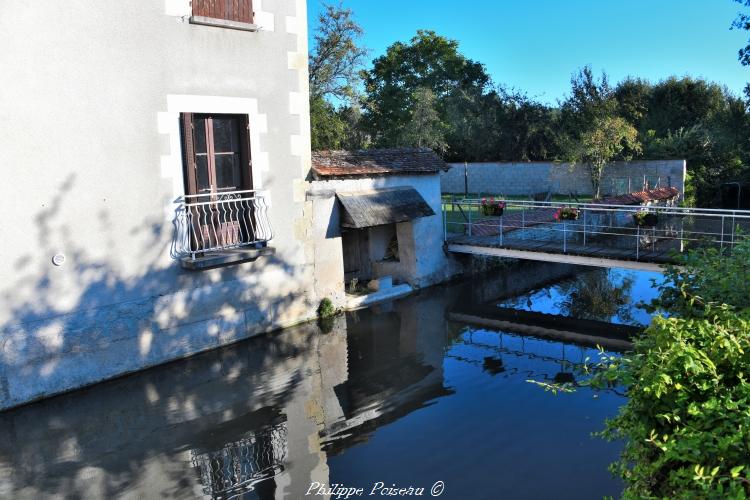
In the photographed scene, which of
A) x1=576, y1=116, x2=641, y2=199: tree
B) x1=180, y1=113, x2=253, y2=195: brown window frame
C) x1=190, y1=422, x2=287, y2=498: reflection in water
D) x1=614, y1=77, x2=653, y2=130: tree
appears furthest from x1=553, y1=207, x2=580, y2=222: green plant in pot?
x1=614, y1=77, x2=653, y2=130: tree

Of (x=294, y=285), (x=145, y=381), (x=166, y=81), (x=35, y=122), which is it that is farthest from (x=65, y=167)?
(x=294, y=285)

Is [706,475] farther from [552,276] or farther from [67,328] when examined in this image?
[552,276]

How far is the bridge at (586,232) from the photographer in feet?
38.1

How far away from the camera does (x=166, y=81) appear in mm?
9078

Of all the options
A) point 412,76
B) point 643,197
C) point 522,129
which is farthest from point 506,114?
point 412,76

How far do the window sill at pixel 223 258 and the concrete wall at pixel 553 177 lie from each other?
53.7 ft

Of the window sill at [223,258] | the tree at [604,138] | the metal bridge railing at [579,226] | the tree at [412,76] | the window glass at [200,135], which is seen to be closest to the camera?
the window sill at [223,258]

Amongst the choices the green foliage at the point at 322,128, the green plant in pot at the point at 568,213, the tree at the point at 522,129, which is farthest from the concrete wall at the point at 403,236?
the tree at the point at 522,129

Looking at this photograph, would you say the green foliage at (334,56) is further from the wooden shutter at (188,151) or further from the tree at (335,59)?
the wooden shutter at (188,151)

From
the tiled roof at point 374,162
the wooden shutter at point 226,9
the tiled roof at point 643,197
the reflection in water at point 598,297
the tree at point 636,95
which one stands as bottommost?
the reflection in water at point 598,297

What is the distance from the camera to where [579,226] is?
1681cm

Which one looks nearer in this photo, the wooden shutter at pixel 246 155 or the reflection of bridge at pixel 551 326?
the reflection of bridge at pixel 551 326

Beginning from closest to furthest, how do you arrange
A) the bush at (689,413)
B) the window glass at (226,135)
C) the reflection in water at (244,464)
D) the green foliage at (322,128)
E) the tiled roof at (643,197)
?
the bush at (689,413), the reflection in water at (244,464), the window glass at (226,135), the tiled roof at (643,197), the green foliage at (322,128)

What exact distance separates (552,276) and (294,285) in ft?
23.6
